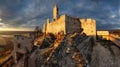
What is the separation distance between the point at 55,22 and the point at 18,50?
41.5 feet

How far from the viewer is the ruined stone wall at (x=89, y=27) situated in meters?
50.5

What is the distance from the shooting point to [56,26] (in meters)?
51.9

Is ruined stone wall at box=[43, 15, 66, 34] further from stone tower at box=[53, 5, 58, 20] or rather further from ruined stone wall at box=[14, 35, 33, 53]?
ruined stone wall at box=[14, 35, 33, 53]

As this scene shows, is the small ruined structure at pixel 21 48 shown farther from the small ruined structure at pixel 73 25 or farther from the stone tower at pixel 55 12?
the stone tower at pixel 55 12

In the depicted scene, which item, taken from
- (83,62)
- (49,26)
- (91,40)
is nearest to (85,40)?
(91,40)

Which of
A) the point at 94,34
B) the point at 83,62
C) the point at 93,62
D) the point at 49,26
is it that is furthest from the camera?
the point at 49,26

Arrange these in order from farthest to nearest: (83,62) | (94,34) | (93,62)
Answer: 1. (94,34)
2. (93,62)
3. (83,62)

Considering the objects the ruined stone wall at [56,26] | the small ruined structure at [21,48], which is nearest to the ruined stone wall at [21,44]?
the small ruined structure at [21,48]

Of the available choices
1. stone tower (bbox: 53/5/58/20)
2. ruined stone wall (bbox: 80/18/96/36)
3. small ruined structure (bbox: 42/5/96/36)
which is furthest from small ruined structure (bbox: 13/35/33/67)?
ruined stone wall (bbox: 80/18/96/36)

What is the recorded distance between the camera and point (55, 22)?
5275 centimetres

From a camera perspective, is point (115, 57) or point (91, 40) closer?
point (115, 57)

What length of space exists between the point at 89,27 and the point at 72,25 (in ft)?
15.1

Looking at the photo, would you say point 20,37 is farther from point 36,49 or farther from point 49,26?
point 49,26

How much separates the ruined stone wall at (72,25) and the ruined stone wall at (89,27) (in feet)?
4.84
